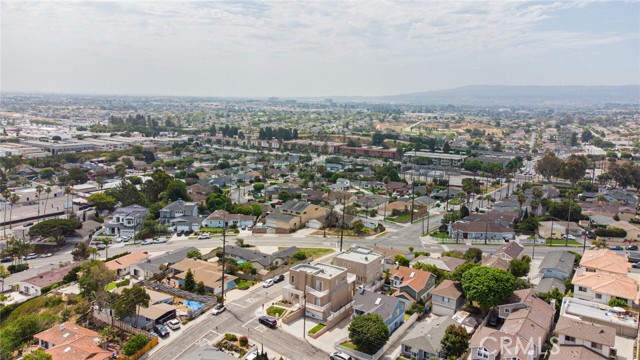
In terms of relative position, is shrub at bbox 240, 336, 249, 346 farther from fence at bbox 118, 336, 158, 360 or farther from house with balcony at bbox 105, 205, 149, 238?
house with balcony at bbox 105, 205, 149, 238

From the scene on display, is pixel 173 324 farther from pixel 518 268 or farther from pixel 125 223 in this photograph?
pixel 125 223

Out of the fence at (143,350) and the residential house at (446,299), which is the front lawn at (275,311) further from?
the residential house at (446,299)

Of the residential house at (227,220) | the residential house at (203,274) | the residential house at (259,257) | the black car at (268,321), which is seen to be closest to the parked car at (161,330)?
the black car at (268,321)

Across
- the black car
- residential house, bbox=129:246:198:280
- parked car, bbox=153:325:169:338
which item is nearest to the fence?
parked car, bbox=153:325:169:338

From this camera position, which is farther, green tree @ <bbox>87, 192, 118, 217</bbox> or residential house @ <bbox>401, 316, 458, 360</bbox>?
green tree @ <bbox>87, 192, 118, 217</bbox>

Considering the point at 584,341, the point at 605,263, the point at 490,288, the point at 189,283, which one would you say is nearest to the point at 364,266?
the point at 490,288

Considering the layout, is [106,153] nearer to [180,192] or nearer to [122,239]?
[180,192]
